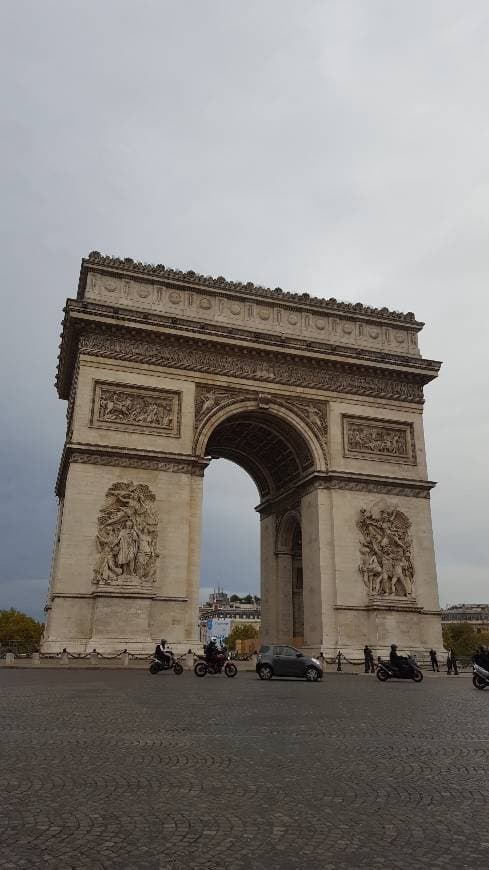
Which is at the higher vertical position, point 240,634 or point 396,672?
point 240,634

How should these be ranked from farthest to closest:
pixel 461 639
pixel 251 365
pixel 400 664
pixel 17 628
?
pixel 461 639 → pixel 17 628 → pixel 251 365 → pixel 400 664

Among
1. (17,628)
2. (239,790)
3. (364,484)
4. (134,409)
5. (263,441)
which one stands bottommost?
(239,790)

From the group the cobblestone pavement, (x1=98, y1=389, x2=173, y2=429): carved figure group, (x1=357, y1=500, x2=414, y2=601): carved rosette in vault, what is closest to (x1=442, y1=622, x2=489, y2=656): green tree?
(x1=357, y1=500, x2=414, y2=601): carved rosette in vault

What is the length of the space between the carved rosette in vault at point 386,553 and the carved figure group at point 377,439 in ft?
8.33

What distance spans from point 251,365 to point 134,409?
5.59 metres

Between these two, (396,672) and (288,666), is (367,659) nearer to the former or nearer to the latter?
(396,672)

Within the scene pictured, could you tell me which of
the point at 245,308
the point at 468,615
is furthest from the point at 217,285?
the point at 468,615

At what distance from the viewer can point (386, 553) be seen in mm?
27281

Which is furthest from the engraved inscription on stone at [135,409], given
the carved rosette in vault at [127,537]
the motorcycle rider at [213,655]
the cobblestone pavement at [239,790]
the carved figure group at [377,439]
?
the cobblestone pavement at [239,790]

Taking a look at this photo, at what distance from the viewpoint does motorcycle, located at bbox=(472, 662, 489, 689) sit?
53.1 feet

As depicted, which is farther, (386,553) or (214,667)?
(386,553)

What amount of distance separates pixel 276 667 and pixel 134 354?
13426mm

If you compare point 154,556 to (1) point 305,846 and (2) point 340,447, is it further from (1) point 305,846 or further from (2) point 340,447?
(1) point 305,846

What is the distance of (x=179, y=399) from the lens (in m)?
26.5
